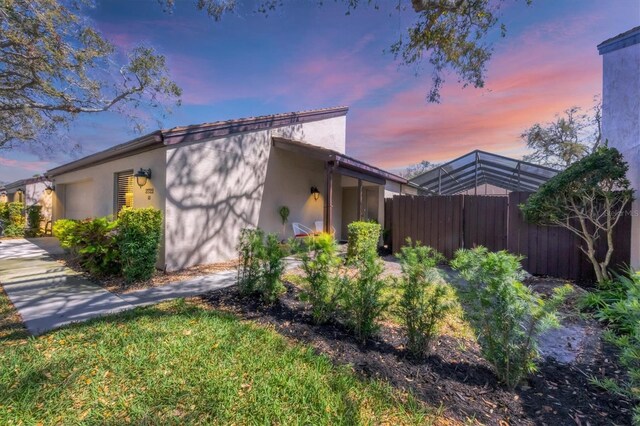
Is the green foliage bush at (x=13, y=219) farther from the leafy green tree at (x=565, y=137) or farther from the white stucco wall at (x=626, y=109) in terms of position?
the leafy green tree at (x=565, y=137)

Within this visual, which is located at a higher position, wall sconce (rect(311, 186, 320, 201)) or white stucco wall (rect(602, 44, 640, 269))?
white stucco wall (rect(602, 44, 640, 269))

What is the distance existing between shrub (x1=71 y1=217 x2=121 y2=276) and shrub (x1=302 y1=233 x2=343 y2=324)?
15.7ft

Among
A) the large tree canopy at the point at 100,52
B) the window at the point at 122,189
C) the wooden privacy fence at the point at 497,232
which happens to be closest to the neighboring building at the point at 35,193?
the large tree canopy at the point at 100,52

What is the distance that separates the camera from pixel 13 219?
14625mm

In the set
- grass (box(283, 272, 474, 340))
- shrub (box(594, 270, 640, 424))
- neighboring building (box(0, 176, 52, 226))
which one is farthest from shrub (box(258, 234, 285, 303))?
neighboring building (box(0, 176, 52, 226))

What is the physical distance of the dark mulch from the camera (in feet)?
7.32

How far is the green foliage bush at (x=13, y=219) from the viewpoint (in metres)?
14.0

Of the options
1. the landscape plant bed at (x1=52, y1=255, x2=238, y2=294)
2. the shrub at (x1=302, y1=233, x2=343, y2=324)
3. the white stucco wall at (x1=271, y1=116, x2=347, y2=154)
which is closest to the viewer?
the shrub at (x1=302, y1=233, x2=343, y2=324)

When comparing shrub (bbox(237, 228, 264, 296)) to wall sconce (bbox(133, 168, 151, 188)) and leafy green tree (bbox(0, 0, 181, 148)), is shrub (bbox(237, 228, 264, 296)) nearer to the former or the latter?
wall sconce (bbox(133, 168, 151, 188))

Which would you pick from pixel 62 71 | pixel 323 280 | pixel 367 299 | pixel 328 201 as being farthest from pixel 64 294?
pixel 328 201

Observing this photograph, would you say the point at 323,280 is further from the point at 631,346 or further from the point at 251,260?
the point at 631,346

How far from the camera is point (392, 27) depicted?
6559 millimetres

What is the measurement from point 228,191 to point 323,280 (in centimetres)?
536

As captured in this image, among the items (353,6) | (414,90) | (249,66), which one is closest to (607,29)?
(414,90)
